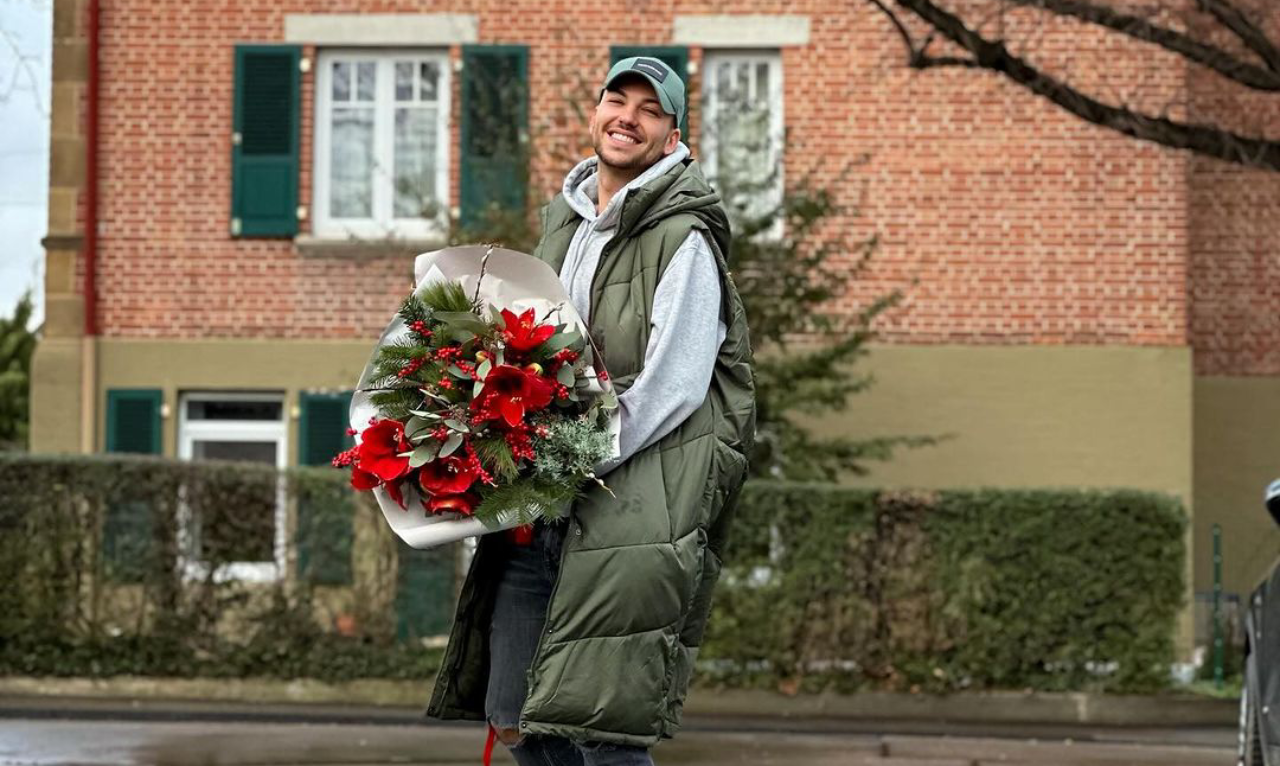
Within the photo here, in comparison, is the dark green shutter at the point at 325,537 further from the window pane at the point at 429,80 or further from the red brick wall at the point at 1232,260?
the red brick wall at the point at 1232,260

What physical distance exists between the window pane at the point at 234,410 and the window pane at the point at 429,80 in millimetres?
2930

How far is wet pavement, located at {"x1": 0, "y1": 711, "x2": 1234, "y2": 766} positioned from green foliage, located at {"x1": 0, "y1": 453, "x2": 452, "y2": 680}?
1.42m

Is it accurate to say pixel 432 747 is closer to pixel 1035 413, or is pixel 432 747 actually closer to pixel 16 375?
pixel 1035 413

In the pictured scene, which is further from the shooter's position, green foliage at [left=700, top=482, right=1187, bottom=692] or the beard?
green foliage at [left=700, top=482, right=1187, bottom=692]

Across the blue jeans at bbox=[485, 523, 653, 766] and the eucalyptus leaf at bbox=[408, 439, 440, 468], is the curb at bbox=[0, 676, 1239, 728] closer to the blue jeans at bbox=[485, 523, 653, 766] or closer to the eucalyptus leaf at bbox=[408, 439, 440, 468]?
the blue jeans at bbox=[485, 523, 653, 766]

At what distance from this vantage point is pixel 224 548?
13.2 metres

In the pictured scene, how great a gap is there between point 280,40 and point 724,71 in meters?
3.79

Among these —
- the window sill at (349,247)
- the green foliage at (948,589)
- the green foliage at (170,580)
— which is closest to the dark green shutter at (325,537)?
the green foliage at (170,580)

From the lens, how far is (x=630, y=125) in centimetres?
443

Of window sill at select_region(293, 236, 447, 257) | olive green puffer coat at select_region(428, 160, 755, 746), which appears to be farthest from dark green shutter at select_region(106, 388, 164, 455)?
olive green puffer coat at select_region(428, 160, 755, 746)

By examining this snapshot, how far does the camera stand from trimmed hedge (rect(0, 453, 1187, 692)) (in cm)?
1310

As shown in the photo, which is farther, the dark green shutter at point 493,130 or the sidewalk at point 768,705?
the dark green shutter at point 493,130

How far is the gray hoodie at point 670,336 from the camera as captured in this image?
4.14m

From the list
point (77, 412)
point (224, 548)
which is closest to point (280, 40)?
point (77, 412)
